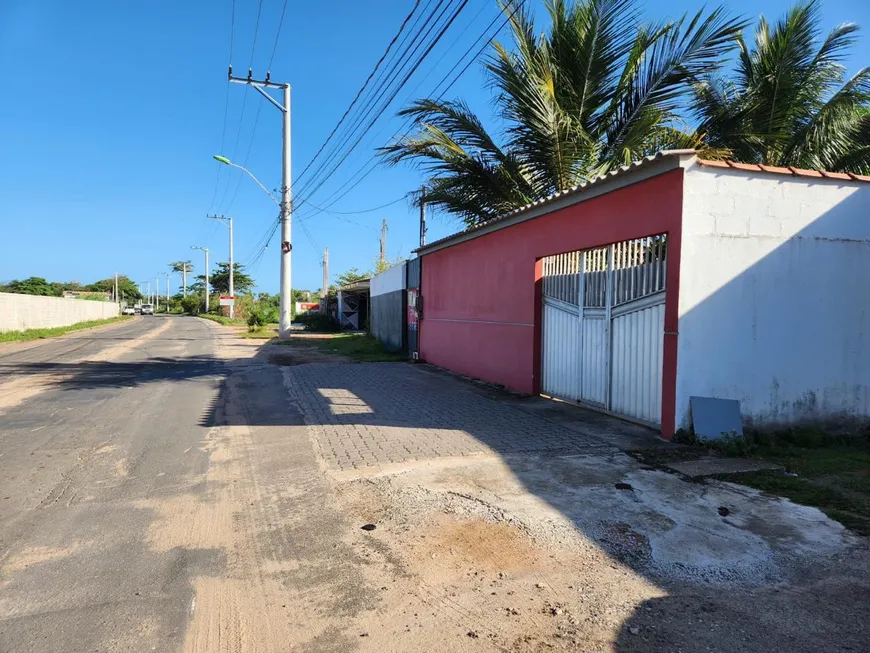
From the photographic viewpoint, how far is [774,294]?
625cm

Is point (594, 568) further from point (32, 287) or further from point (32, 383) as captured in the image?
point (32, 287)

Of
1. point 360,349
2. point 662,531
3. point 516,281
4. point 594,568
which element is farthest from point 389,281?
point 594,568

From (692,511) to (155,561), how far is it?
12.5ft

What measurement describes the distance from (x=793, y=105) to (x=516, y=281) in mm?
6298

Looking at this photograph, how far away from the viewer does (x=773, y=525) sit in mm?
3816

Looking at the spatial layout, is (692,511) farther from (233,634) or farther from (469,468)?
(233,634)

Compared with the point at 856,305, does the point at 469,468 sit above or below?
below

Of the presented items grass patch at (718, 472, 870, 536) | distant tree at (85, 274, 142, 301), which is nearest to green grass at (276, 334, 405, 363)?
grass patch at (718, 472, 870, 536)

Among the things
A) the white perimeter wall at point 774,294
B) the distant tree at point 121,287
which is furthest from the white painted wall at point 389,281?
the distant tree at point 121,287

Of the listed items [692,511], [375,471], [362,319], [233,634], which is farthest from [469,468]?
[362,319]

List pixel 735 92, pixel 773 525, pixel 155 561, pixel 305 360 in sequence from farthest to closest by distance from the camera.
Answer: pixel 305 360
pixel 735 92
pixel 773 525
pixel 155 561

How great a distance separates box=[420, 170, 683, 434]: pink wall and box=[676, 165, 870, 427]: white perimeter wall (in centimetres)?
28

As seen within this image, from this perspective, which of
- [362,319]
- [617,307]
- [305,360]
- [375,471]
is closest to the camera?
[375,471]

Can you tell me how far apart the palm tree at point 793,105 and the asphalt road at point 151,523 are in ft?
32.8
